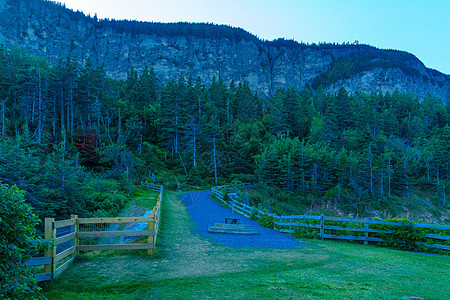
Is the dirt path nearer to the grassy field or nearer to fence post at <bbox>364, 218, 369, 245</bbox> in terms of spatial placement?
the grassy field

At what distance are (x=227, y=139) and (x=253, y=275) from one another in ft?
154

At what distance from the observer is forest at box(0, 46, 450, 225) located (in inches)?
1518

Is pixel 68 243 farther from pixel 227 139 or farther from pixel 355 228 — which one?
pixel 227 139

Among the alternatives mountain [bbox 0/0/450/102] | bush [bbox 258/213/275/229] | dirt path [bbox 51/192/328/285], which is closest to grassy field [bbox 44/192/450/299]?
dirt path [bbox 51/192/328/285]

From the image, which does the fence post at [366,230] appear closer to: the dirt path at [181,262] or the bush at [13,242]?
the dirt path at [181,262]

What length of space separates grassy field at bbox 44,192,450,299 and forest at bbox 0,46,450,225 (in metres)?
15.7

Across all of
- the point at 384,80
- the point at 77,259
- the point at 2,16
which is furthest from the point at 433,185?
the point at 2,16

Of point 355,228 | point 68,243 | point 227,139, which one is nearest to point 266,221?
point 355,228

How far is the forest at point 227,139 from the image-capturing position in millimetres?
38566

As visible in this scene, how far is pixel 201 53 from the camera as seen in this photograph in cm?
11381

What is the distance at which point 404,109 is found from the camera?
6975 cm

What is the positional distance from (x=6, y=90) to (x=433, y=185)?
2912 inches

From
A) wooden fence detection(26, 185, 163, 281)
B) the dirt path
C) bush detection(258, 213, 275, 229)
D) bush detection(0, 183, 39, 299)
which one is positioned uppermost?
bush detection(0, 183, 39, 299)

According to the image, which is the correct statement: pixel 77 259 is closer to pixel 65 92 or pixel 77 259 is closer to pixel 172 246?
pixel 172 246
